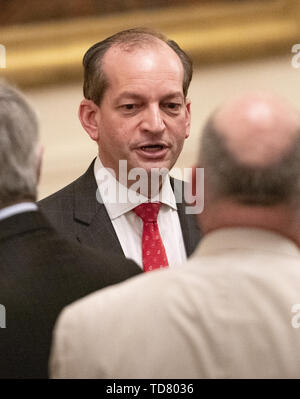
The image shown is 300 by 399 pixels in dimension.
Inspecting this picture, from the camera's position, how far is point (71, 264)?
2.53m

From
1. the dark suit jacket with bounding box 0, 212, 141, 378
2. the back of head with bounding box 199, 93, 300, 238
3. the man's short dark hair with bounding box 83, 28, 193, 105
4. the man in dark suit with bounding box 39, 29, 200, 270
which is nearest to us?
the back of head with bounding box 199, 93, 300, 238

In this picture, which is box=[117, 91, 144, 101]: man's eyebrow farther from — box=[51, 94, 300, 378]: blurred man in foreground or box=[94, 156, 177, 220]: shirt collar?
box=[51, 94, 300, 378]: blurred man in foreground

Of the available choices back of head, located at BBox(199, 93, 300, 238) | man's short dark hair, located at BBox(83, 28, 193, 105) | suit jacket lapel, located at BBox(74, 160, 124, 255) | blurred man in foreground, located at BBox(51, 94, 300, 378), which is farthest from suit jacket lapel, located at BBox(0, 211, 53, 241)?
man's short dark hair, located at BBox(83, 28, 193, 105)

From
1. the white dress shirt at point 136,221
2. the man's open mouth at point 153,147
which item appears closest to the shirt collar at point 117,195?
the white dress shirt at point 136,221

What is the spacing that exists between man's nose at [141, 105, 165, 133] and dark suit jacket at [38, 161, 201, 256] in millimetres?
304

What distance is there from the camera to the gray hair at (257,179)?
2.21m

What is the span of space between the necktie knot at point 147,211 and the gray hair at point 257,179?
4.87ft

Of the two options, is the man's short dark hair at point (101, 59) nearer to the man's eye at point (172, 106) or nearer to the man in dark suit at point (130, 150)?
the man in dark suit at point (130, 150)

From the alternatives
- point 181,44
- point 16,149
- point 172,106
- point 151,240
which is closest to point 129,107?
point 172,106

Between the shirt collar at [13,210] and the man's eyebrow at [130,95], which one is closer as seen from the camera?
the shirt collar at [13,210]

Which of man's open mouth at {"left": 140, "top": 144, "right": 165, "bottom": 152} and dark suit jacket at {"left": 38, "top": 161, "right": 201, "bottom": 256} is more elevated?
man's open mouth at {"left": 140, "top": 144, "right": 165, "bottom": 152}

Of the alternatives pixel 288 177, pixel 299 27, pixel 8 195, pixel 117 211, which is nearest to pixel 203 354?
pixel 288 177

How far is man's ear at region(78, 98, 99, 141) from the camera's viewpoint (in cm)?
395

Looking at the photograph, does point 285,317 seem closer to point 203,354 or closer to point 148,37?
point 203,354
